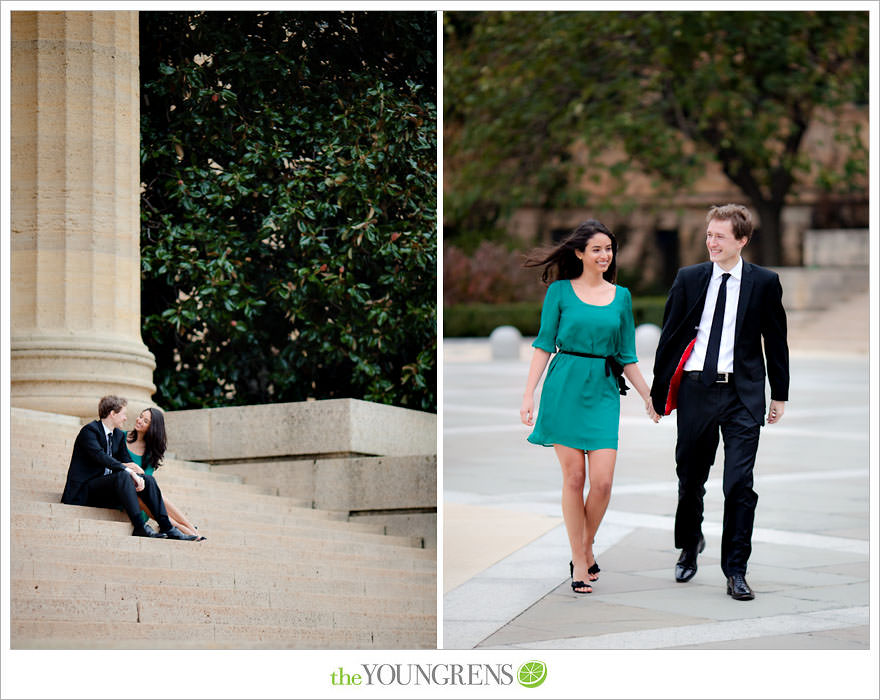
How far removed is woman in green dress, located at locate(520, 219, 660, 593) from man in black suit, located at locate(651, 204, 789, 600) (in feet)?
0.68

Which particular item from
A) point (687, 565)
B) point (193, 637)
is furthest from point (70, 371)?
point (687, 565)

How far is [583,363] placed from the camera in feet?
22.1

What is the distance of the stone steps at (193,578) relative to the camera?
6.23 meters

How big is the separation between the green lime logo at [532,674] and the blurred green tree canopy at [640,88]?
2546cm

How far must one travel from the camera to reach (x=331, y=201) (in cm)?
962

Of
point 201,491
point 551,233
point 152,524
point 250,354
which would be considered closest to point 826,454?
point 250,354

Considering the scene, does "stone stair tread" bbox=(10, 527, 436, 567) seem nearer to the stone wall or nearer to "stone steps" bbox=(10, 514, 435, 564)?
"stone steps" bbox=(10, 514, 435, 564)

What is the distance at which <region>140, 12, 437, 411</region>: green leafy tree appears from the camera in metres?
7.28

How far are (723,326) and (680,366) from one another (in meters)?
0.29

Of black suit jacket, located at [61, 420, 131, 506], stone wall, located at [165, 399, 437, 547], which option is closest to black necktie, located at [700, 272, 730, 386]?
black suit jacket, located at [61, 420, 131, 506]

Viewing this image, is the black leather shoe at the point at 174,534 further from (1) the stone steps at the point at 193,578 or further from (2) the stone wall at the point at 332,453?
(2) the stone wall at the point at 332,453

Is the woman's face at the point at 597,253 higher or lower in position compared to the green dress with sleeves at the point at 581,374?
higher

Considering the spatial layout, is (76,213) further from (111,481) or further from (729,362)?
(729,362)

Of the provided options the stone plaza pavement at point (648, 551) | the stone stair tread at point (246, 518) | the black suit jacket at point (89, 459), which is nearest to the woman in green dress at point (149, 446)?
the black suit jacket at point (89, 459)
